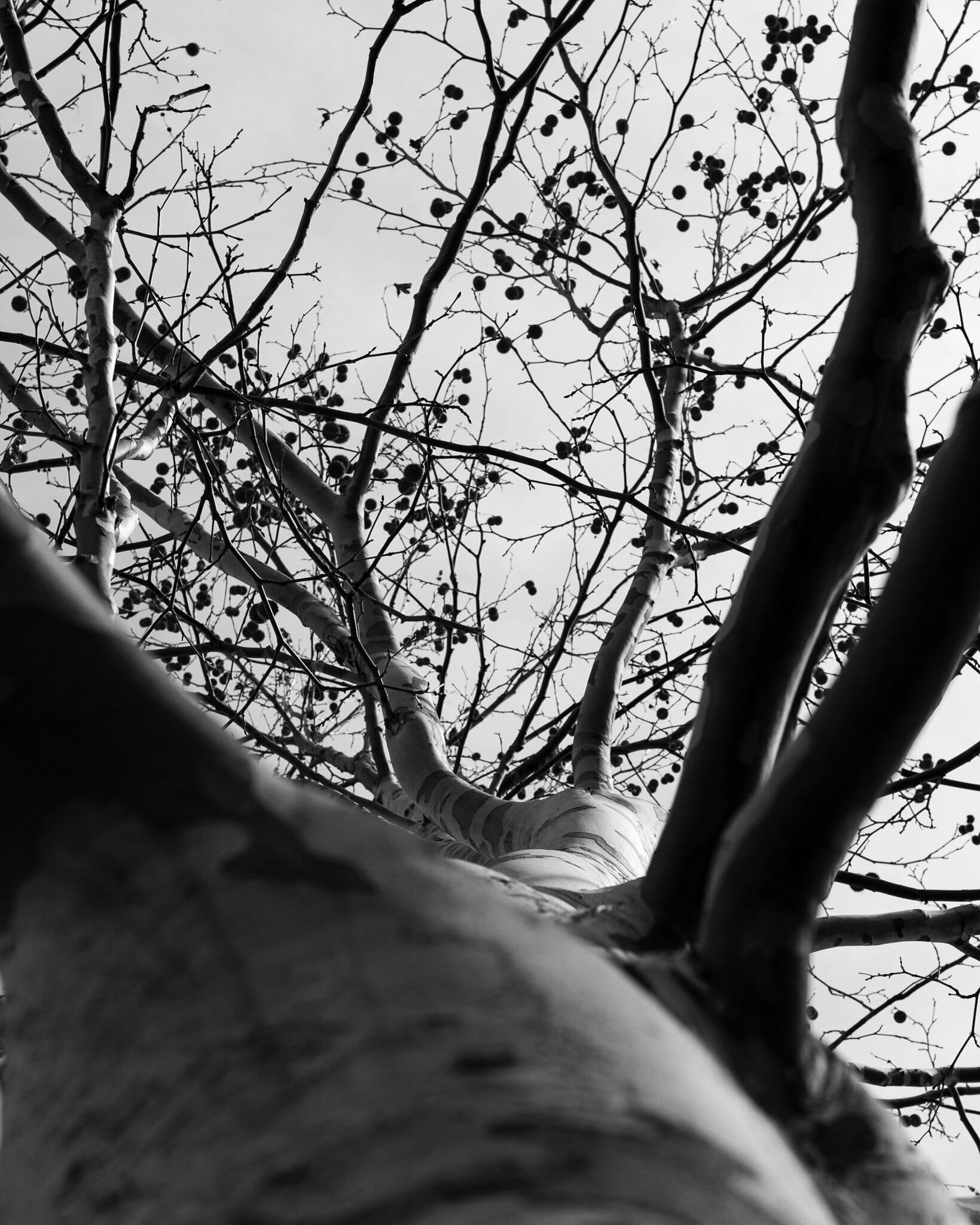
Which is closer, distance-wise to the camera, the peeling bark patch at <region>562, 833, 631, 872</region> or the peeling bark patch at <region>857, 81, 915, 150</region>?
the peeling bark patch at <region>857, 81, 915, 150</region>

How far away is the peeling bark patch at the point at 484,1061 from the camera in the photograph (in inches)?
20.8

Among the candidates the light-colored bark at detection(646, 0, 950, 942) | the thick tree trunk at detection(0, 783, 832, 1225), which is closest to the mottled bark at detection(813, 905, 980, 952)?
the light-colored bark at detection(646, 0, 950, 942)

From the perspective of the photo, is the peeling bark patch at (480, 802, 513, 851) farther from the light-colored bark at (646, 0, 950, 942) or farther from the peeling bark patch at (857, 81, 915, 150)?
the peeling bark patch at (857, 81, 915, 150)

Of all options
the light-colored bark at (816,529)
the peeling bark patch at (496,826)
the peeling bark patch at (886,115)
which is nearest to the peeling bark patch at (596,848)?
the peeling bark patch at (496,826)

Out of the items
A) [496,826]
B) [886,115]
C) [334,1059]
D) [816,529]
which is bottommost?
[334,1059]

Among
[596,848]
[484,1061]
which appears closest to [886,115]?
[484,1061]

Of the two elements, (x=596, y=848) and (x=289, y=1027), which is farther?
(x=596, y=848)

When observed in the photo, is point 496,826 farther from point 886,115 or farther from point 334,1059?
point 334,1059

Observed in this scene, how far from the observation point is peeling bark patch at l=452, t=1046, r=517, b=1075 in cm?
53

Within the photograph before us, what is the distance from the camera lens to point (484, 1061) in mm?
534

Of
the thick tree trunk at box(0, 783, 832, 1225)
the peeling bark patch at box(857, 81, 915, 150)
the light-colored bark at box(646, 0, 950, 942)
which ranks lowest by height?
the thick tree trunk at box(0, 783, 832, 1225)

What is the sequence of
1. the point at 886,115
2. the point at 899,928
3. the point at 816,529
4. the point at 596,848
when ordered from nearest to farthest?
1. the point at 816,529
2. the point at 886,115
3. the point at 596,848
4. the point at 899,928

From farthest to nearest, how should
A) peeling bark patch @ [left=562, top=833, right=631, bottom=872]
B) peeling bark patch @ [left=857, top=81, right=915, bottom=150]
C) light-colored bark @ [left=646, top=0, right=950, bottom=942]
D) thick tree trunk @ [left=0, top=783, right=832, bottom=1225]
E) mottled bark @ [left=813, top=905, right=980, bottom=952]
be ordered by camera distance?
mottled bark @ [left=813, top=905, right=980, bottom=952]
peeling bark patch @ [left=562, top=833, right=631, bottom=872]
peeling bark patch @ [left=857, top=81, right=915, bottom=150]
light-colored bark @ [left=646, top=0, right=950, bottom=942]
thick tree trunk @ [left=0, top=783, right=832, bottom=1225]

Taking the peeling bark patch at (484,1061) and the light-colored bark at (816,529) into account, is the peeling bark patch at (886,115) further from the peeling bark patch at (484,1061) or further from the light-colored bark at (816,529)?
the peeling bark patch at (484,1061)
